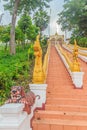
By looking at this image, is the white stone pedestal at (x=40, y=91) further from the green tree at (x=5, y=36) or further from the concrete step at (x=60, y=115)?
the green tree at (x=5, y=36)

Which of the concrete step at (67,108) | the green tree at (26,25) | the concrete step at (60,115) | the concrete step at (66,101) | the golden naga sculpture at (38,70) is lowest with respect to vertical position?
the concrete step at (60,115)

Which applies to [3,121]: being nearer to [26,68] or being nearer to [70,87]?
[70,87]

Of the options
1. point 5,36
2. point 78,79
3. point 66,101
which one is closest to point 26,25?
point 5,36

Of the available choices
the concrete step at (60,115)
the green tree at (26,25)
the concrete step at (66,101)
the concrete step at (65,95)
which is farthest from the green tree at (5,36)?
the concrete step at (60,115)

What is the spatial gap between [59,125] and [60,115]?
1.62 feet

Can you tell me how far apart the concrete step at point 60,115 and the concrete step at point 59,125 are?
0.69 ft

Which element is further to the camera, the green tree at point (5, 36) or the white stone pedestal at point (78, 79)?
the green tree at point (5, 36)

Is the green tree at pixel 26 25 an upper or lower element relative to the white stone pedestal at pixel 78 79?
upper

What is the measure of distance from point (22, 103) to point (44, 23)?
33941 mm

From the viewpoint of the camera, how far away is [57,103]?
707 centimetres

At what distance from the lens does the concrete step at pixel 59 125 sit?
18.9ft

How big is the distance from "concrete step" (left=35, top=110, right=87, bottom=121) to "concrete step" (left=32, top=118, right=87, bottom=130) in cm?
21

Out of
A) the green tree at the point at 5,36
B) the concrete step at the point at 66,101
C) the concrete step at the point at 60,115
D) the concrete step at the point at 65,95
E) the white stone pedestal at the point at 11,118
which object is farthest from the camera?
the green tree at the point at 5,36

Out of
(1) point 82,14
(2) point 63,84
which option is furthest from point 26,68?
(1) point 82,14
